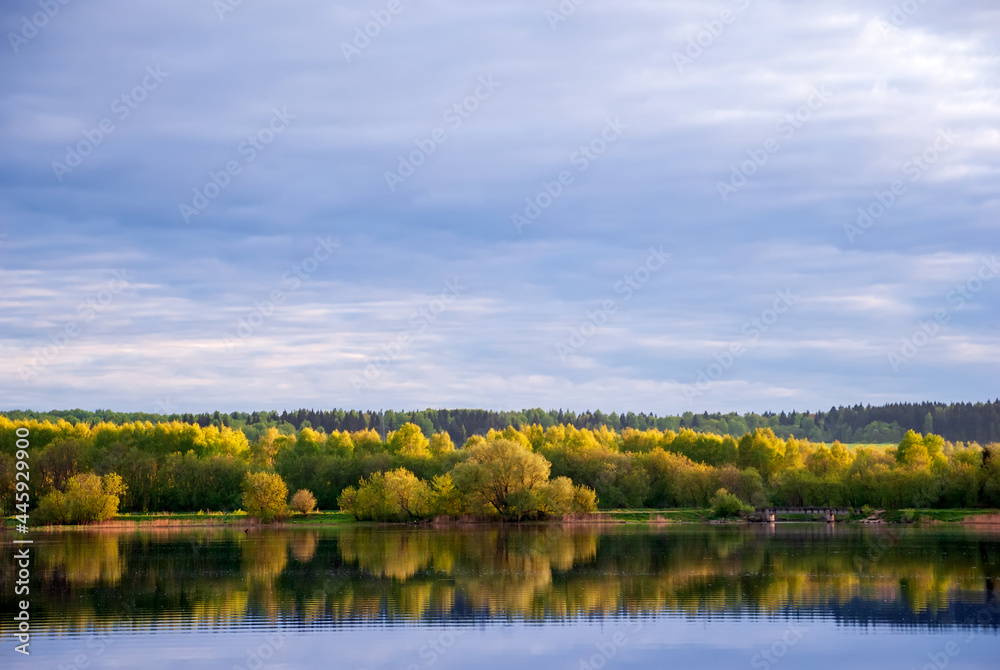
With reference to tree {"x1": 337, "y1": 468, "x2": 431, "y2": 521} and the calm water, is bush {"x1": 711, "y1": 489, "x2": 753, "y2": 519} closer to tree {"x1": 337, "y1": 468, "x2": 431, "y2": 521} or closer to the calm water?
tree {"x1": 337, "y1": 468, "x2": 431, "y2": 521}

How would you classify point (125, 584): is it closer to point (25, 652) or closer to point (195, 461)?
point (25, 652)

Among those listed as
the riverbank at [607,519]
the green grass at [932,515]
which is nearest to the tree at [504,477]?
the riverbank at [607,519]

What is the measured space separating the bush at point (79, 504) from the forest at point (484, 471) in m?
0.69

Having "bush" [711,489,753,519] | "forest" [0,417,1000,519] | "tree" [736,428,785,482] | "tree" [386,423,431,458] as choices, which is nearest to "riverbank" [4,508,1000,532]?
"bush" [711,489,753,519]

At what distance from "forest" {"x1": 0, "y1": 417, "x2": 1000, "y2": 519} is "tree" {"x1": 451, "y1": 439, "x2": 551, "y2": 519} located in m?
0.13

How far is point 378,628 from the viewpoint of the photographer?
37.5 metres

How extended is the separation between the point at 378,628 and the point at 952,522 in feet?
282

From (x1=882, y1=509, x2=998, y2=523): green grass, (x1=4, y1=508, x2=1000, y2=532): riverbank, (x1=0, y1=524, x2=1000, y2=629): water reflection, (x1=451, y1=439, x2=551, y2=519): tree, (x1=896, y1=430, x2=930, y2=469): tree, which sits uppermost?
(x1=896, y1=430, x2=930, y2=469): tree

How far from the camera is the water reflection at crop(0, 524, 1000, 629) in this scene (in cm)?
4081

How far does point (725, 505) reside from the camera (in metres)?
115

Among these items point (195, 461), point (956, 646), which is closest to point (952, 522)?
point (956, 646)

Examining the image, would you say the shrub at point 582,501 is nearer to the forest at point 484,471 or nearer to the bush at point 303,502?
the forest at point 484,471

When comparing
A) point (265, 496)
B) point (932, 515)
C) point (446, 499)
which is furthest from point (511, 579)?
point (932, 515)

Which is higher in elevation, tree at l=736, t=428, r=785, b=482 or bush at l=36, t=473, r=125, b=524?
tree at l=736, t=428, r=785, b=482
